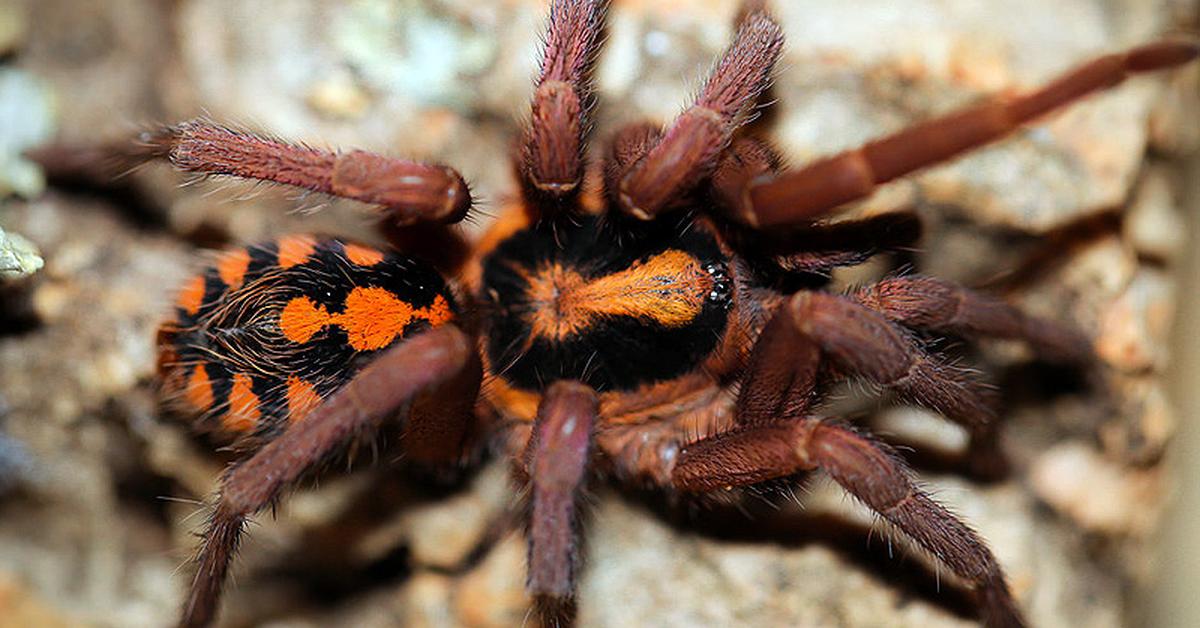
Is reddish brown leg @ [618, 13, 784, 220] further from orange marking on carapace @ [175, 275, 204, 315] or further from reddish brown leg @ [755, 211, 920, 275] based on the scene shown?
orange marking on carapace @ [175, 275, 204, 315]

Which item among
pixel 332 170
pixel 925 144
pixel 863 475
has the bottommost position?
pixel 863 475

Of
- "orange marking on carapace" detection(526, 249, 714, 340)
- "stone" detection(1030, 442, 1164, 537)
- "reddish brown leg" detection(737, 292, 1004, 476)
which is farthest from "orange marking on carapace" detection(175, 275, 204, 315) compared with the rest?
"stone" detection(1030, 442, 1164, 537)

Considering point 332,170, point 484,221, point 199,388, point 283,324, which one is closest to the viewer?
point 332,170

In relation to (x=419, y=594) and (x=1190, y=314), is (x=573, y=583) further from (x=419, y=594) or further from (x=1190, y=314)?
(x=1190, y=314)

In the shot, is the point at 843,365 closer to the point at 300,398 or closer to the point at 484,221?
the point at 484,221

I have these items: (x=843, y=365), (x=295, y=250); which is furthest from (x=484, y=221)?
(x=843, y=365)

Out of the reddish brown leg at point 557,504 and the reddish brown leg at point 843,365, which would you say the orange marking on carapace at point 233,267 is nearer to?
the reddish brown leg at point 557,504
